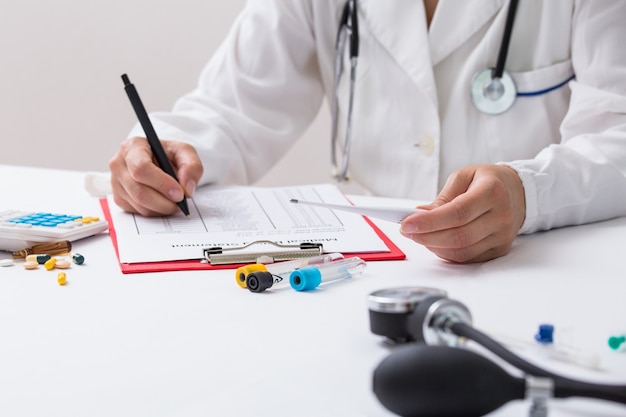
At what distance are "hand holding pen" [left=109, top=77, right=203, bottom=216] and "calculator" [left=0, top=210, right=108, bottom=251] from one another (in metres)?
0.06

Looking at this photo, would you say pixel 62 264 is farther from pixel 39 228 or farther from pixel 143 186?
pixel 143 186

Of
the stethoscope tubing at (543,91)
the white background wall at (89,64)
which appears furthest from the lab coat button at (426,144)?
the white background wall at (89,64)

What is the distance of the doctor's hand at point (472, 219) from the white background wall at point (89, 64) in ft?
5.53

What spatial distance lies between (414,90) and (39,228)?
25.6 inches

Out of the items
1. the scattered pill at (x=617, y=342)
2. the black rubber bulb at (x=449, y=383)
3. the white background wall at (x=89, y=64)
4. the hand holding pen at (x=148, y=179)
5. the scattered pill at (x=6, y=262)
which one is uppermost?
the white background wall at (x=89, y=64)

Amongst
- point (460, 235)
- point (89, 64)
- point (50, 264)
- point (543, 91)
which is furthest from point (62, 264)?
point (89, 64)

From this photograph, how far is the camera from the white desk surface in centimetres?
46

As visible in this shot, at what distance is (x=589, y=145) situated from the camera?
0.97 m

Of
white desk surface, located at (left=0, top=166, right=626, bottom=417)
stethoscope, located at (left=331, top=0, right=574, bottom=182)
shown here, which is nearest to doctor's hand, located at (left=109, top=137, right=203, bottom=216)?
white desk surface, located at (left=0, top=166, right=626, bottom=417)

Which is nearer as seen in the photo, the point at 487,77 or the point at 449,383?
the point at 449,383

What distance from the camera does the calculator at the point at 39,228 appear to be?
0.82m

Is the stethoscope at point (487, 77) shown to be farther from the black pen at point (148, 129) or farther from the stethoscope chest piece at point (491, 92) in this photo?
the black pen at point (148, 129)

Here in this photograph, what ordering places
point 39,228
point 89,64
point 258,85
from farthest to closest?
point 89,64
point 258,85
point 39,228

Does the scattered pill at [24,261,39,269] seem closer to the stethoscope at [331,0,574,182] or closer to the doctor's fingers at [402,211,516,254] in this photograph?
the doctor's fingers at [402,211,516,254]
